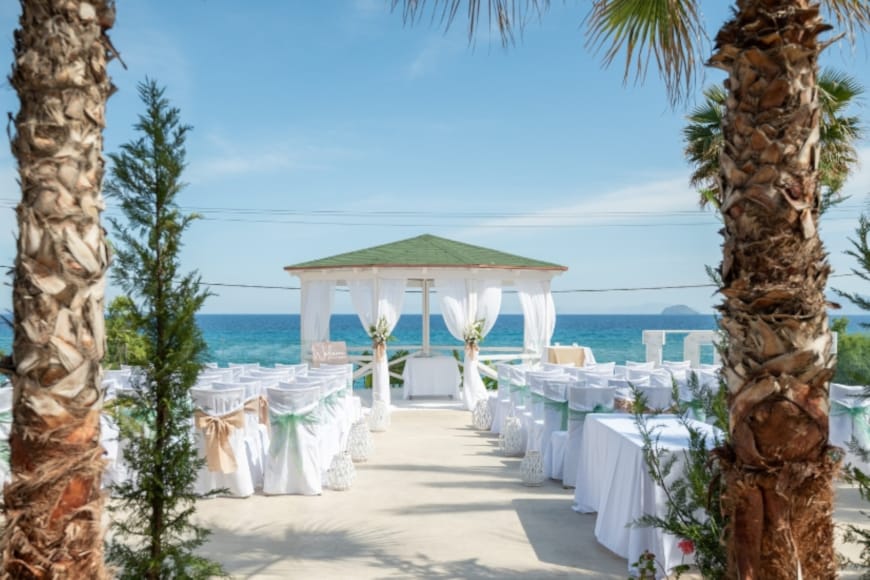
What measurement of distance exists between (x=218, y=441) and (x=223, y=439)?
0.05m

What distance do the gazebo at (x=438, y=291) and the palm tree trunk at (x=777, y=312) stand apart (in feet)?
31.6

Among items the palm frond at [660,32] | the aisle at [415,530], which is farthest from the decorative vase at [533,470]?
the palm frond at [660,32]

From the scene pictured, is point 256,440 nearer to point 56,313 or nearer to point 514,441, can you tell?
point 514,441

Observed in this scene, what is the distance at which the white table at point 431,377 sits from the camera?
44.3ft

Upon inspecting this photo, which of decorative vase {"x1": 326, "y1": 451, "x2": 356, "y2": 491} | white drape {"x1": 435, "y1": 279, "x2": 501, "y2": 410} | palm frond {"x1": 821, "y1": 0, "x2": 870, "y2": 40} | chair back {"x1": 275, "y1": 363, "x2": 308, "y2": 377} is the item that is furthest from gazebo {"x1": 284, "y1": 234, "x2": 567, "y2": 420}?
palm frond {"x1": 821, "y1": 0, "x2": 870, "y2": 40}

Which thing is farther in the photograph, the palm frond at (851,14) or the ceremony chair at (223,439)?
the ceremony chair at (223,439)

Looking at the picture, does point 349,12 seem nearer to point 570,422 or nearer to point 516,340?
point 570,422

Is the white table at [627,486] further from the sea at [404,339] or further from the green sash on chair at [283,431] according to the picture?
the sea at [404,339]

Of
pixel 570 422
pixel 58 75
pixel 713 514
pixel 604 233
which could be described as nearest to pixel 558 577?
pixel 713 514

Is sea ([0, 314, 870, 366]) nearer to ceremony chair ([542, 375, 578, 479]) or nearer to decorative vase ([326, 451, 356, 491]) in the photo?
ceremony chair ([542, 375, 578, 479])

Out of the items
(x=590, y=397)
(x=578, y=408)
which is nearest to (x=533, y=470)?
(x=578, y=408)

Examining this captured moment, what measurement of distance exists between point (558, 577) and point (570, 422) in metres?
2.71

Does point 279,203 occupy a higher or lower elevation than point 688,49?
higher

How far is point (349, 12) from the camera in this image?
9.38m
